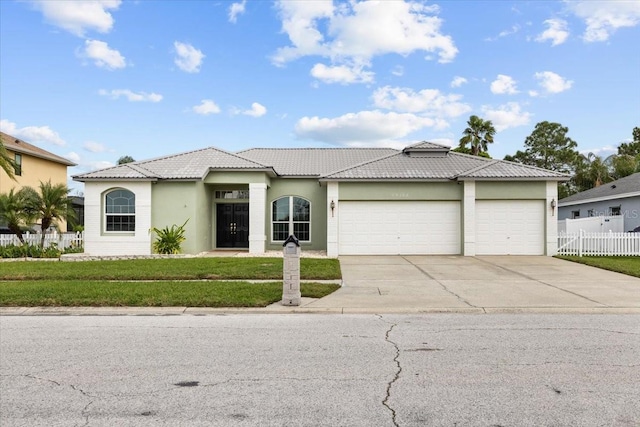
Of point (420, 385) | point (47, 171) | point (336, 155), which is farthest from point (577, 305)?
point (47, 171)

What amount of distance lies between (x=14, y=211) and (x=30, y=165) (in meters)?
13.1

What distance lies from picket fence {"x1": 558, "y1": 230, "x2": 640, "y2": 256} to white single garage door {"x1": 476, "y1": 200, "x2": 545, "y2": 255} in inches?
47.4

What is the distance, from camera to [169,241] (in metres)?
17.8

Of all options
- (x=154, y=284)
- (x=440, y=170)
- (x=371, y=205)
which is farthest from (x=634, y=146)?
(x=154, y=284)

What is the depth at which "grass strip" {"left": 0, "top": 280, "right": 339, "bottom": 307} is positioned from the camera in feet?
27.9

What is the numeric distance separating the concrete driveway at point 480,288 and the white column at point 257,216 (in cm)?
472

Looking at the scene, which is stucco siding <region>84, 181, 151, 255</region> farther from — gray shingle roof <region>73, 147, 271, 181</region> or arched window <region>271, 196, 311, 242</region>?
arched window <region>271, 196, 311, 242</region>

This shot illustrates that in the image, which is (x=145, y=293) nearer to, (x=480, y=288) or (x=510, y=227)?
(x=480, y=288)

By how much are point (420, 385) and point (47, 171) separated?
3418cm

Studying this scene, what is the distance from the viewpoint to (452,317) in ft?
25.3

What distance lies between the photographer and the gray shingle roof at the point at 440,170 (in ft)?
59.9

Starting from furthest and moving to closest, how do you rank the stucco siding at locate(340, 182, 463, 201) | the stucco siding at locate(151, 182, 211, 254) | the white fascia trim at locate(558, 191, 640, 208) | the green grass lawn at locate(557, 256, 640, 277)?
the white fascia trim at locate(558, 191, 640, 208) < the stucco siding at locate(340, 182, 463, 201) < the stucco siding at locate(151, 182, 211, 254) < the green grass lawn at locate(557, 256, 640, 277)

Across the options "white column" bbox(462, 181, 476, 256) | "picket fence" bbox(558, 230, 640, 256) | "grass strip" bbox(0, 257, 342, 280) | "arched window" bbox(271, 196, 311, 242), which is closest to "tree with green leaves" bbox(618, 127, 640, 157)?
"picket fence" bbox(558, 230, 640, 256)

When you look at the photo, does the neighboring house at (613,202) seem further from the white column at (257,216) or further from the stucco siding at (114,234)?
the stucco siding at (114,234)
